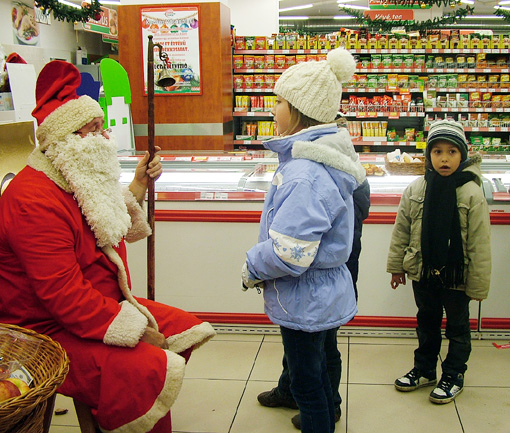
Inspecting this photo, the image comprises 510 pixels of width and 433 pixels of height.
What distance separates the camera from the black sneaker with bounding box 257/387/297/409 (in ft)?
10.1

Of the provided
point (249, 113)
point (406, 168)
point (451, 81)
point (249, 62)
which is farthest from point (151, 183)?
point (451, 81)

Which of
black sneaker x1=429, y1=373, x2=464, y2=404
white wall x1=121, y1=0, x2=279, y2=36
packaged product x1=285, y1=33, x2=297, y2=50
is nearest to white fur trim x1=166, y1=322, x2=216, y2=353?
black sneaker x1=429, y1=373, x2=464, y2=404

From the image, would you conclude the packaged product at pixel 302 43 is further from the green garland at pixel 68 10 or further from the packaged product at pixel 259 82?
the green garland at pixel 68 10

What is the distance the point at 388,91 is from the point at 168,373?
6.82 m

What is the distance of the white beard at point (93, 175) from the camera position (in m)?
2.16

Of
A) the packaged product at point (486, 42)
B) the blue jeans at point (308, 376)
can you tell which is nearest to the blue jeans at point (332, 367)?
the blue jeans at point (308, 376)

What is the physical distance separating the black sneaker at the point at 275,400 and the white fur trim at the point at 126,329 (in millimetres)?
1174

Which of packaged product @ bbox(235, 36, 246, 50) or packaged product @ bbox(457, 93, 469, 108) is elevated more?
packaged product @ bbox(235, 36, 246, 50)

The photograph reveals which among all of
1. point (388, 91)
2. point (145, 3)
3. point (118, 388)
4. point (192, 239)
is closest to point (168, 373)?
point (118, 388)

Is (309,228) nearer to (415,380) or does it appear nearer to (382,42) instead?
(415,380)

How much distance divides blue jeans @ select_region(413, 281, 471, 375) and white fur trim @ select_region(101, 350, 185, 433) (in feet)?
5.16

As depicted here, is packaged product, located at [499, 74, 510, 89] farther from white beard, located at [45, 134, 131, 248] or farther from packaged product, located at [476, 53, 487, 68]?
white beard, located at [45, 134, 131, 248]

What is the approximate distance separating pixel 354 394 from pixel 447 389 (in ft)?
1.65

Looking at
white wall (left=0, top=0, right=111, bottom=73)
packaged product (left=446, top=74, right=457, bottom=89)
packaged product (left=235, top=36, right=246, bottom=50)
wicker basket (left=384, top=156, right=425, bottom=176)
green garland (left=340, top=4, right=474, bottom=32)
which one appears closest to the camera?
wicker basket (left=384, top=156, right=425, bottom=176)
